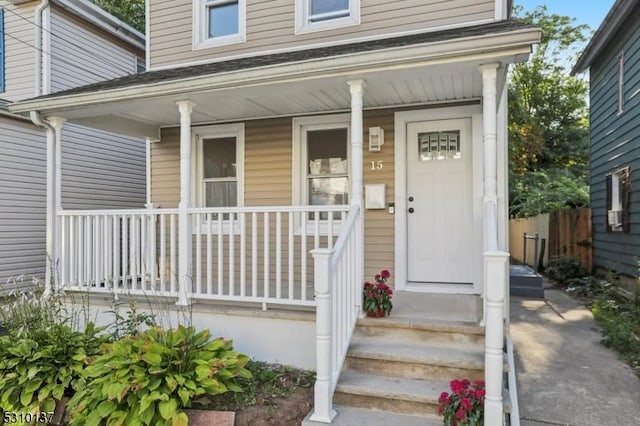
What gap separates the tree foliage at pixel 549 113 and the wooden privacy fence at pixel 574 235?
301 inches

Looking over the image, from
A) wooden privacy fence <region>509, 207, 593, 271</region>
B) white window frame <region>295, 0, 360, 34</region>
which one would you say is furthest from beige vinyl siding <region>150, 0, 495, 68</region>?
wooden privacy fence <region>509, 207, 593, 271</region>

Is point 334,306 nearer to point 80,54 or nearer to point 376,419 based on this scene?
point 376,419

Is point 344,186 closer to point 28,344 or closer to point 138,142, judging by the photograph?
point 28,344

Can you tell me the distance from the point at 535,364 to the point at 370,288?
78.3 inches

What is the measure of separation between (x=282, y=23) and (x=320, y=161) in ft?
6.27

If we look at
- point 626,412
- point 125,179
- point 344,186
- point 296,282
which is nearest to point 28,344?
point 296,282

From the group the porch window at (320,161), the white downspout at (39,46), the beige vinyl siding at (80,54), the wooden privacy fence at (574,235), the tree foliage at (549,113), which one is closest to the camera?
the porch window at (320,161)

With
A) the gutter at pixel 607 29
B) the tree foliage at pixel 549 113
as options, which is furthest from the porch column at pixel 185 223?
the tree foliage at pixel 549 113

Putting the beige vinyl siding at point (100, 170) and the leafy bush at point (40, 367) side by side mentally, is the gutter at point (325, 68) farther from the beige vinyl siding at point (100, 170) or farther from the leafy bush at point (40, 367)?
the beige vinyl siding at point (100, 170)

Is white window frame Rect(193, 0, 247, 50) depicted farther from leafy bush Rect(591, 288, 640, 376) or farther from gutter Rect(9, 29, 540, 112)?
leafy bush Rect(591, 288, 640, 376)

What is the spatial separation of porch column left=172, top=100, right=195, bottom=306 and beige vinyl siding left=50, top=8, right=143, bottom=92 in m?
5.58

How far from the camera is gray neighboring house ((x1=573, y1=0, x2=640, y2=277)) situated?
723 cm

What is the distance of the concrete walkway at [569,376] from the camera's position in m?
3.42

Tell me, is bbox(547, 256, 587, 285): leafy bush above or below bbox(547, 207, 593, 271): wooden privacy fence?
below
